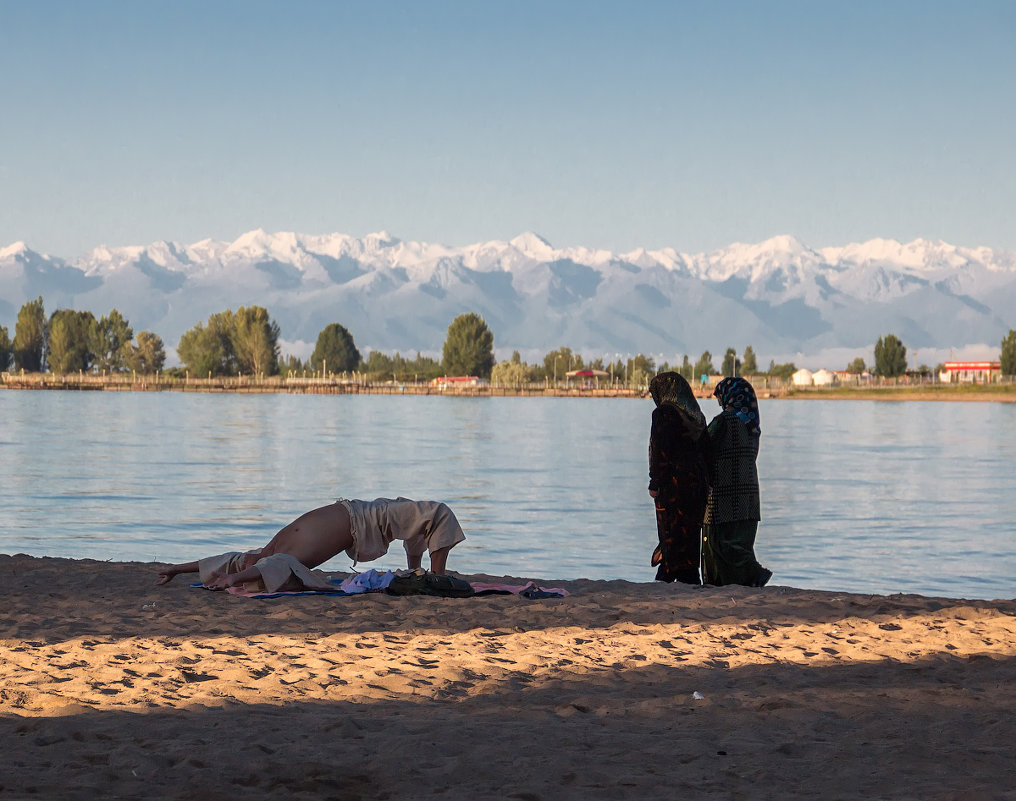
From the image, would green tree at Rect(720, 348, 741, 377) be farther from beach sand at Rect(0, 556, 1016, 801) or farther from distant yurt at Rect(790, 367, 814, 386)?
beach sand at Rect(0, 556, 1016, 801)

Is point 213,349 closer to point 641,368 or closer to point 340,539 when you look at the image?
point 641,368

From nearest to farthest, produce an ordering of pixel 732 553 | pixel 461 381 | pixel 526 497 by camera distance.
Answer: pixel 732 553 → pixel 526 497 → pixel 461 381

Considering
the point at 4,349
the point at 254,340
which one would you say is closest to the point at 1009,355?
the point at 254,340

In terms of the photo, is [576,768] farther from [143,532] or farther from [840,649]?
[143,532]

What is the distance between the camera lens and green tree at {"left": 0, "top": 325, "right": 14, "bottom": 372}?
167 m

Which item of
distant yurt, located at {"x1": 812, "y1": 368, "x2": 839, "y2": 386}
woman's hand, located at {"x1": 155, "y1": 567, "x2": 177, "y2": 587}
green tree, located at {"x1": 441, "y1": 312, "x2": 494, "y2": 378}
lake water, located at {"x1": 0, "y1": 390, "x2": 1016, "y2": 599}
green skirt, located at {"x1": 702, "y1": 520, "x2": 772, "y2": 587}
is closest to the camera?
woman's hand, located at {"x1": 155, "y1": 567, "x2": 177, "y2": 587}

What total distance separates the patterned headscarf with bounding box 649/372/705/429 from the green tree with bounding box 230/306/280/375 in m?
146

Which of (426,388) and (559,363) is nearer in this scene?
(426,388)

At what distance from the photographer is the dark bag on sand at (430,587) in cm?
959

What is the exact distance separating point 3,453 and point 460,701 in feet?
Result: 119

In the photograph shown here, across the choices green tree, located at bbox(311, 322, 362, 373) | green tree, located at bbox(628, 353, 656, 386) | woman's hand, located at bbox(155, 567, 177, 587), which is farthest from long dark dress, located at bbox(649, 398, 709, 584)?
green tree, located at bbox(311, 322, 362, 373)

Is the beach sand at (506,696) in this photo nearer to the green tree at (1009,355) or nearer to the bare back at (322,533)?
the bare back at (322,533)

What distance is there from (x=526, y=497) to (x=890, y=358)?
5598 inches

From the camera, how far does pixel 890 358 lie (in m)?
161
